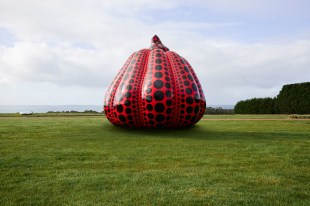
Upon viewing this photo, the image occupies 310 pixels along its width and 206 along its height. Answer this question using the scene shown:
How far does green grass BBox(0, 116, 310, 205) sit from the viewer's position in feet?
15.1

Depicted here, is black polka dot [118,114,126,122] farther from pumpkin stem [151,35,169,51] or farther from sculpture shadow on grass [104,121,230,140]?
pumpkin stem [151,35,169,51]

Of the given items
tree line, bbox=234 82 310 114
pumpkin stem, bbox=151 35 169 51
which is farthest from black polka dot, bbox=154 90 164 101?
tree line, bbox=234 82 310 114

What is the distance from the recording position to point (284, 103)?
95.6 ft

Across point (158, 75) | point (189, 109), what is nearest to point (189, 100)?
point (189, 109)

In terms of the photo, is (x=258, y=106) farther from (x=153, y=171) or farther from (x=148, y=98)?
(x=153, y=171)

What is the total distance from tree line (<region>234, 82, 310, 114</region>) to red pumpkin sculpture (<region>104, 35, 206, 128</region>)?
1856cm

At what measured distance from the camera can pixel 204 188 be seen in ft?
16.4

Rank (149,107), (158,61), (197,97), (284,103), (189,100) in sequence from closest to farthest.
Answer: (149,107)
(189,100)
(197,97)
(158,61)
(284,103)

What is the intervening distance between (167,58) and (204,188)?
8373 millimetres

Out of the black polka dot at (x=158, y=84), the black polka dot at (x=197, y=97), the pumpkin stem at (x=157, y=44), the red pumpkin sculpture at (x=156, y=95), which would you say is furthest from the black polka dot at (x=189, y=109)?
the pumpkin stem at (x=157, y=44)

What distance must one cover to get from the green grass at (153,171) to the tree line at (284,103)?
1908cm

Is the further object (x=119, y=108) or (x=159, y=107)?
(x=119, y=108)

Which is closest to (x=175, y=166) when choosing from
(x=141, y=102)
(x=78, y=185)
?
(x=78, y=185)

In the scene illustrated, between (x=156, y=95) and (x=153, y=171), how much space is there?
5.48 m
